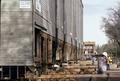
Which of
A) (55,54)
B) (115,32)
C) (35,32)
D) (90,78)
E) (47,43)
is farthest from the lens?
(115,32)

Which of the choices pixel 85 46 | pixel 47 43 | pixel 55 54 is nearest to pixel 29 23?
pixel 47 43

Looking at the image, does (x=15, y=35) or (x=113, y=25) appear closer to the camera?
(x=15, y=35)

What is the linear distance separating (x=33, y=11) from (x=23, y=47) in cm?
182

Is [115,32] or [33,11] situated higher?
[115,32]

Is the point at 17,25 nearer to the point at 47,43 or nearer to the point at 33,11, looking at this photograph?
the point at 33,11

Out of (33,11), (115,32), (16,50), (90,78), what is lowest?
(90,78)

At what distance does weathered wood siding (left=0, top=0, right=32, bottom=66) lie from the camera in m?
21.5

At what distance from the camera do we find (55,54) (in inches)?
1399

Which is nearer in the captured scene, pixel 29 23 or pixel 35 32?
pixel 29 23

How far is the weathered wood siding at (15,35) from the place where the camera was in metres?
21.5

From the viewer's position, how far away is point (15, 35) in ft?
71.3

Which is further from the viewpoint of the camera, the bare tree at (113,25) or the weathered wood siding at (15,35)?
the bare tree at (113,25)

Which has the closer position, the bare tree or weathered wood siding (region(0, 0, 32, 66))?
weathered wood siding (region(0, 0, 32, 66))

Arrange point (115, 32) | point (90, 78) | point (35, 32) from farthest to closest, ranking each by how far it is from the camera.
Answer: point (115, 32) → point (35, 32) → point (90, 78)
